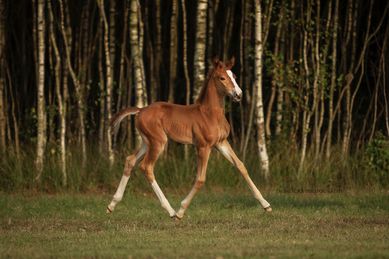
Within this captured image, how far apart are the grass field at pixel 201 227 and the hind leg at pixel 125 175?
0.16 m

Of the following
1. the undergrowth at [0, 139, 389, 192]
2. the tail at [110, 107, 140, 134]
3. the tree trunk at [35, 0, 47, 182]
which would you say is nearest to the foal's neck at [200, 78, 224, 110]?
the tail at [110, 107, 140, 134]

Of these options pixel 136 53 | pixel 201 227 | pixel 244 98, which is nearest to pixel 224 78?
pixel 201 227

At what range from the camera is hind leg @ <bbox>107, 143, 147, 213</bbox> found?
13666 mm

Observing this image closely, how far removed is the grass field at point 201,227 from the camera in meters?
10.4

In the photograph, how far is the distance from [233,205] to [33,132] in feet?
21.7

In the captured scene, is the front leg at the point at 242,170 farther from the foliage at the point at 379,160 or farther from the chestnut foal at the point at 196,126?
the foliage at the point at 379,160

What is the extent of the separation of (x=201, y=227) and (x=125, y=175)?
1.78m

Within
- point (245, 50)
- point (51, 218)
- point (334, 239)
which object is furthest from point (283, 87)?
point (334, 239)

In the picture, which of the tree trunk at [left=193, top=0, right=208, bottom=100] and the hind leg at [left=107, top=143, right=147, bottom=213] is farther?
the tree trunk at [left=193, top=0, right=208, bottom=100]

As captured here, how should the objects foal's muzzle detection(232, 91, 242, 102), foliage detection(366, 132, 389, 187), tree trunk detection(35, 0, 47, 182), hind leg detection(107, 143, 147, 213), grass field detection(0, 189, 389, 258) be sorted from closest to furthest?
grass field detection(0, 189, 389, 258), foal's muzzle detection(232, 91, 242, 102), hind leg detection(107, 143, 147, 213), tree trunk detection(35, 0, 47, 182), foliage detection(366, 132, 389, 187)

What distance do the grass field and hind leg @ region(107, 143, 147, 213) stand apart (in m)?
0.16

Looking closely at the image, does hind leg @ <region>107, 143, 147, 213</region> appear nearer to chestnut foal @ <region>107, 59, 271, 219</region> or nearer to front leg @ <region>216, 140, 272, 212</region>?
chestnut foal @ <region>107, 59, 271, 219</region>

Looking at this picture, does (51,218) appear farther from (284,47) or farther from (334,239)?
(284,47)

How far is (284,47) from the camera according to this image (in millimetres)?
20062
